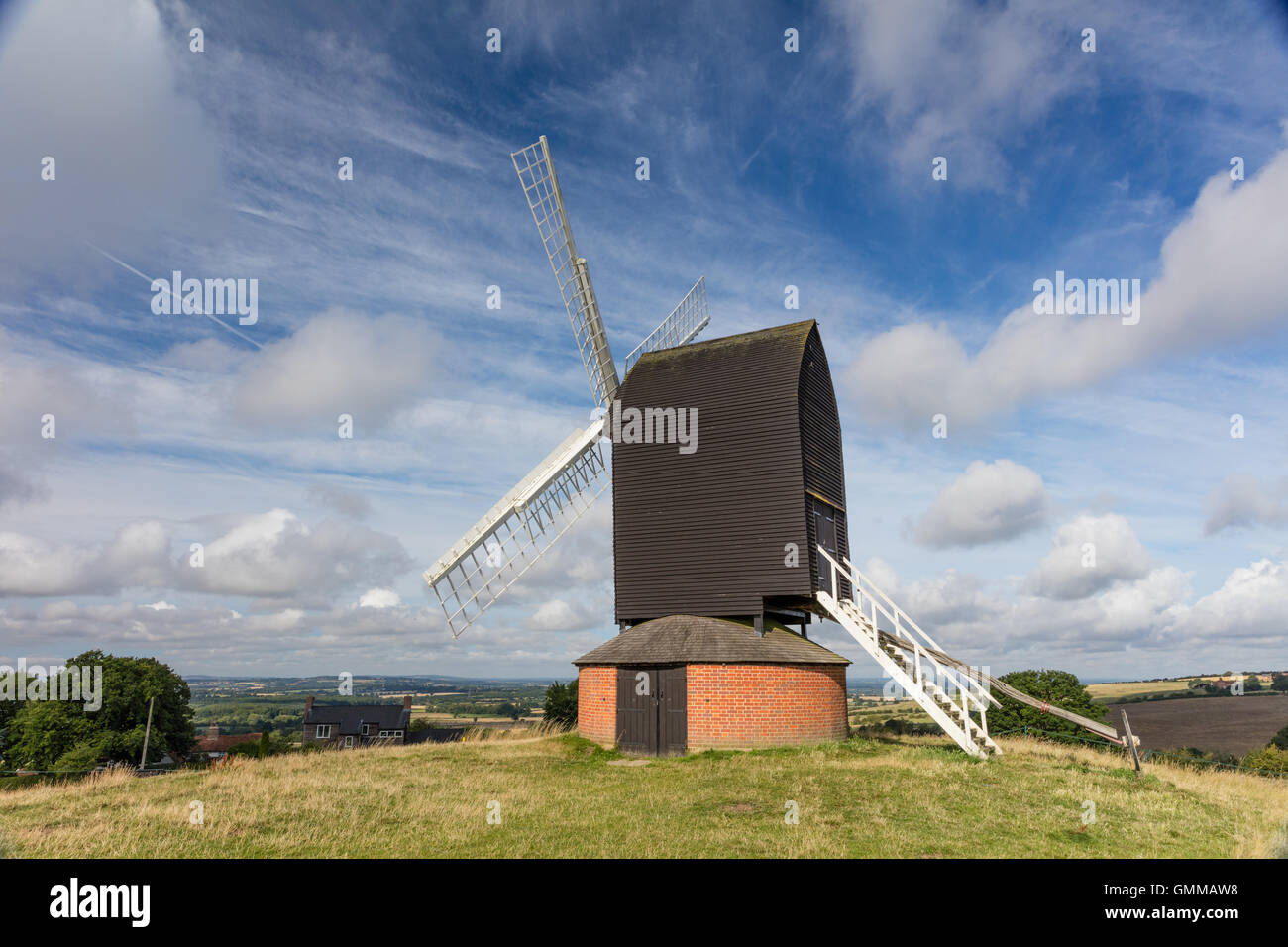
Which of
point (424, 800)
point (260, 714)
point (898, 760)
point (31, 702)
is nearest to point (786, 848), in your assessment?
point (424, 800)

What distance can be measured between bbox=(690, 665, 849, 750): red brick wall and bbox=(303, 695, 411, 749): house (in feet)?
192

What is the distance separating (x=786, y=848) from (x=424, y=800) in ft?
22.6

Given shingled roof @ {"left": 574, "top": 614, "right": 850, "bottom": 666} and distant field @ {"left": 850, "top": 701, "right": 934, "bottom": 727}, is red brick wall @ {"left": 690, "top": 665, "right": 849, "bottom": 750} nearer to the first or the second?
shingled roof @ {"left": 574, "top": 614, "right": 850, "bottom": 666}

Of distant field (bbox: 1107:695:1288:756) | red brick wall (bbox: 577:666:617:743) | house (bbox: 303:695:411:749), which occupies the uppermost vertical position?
red brick wall (bbox: 577:666:617:743)

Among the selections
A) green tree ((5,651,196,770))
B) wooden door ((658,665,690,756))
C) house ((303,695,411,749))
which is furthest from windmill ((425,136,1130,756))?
house ((303,695,411,749))

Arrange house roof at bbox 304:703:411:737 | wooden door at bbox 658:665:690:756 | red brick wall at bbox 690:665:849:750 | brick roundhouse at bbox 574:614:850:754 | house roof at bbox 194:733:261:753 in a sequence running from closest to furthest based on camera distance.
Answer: red brick wall at bbox 690:665:849:750, brick roundhouse at bbox 574:614:850:754, wooden door at bbox 658:665:690:756, house roof at bbox 194:733:261:753, house roof at bbox 304:703:411:737

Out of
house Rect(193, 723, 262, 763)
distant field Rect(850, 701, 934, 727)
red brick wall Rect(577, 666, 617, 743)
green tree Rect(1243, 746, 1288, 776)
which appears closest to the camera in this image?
red brick wall Rect(577, 666, 617, 743)

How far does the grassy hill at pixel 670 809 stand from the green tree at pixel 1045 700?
24101mm

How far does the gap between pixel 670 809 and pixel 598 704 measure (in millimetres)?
9821

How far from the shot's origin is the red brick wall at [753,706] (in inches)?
775

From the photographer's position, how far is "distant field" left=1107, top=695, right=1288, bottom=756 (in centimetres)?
4069

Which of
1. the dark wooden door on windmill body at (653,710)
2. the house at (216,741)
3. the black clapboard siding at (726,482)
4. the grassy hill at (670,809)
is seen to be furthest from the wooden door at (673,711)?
the house at (216,741)

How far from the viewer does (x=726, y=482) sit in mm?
22656
